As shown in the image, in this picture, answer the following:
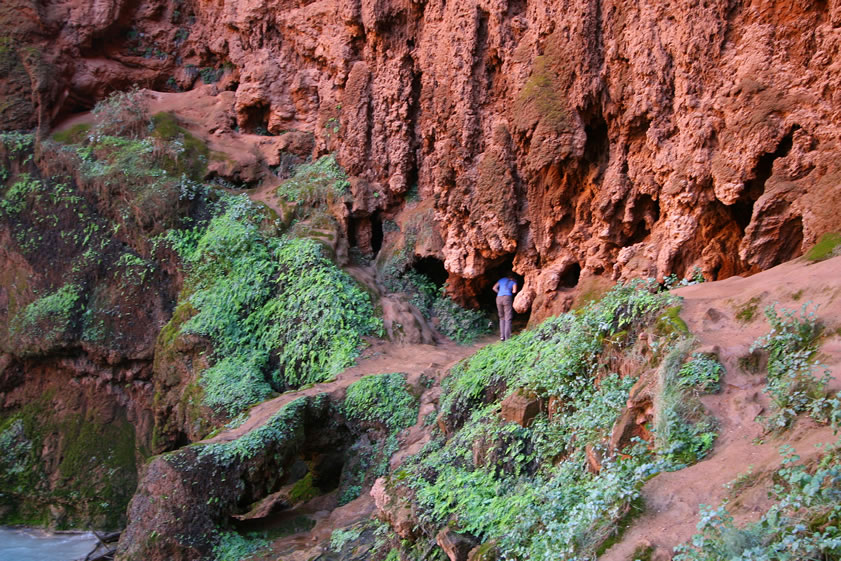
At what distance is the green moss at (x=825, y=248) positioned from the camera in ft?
21.3

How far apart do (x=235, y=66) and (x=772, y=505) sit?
14.6 metres

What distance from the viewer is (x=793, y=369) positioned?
16.6ft

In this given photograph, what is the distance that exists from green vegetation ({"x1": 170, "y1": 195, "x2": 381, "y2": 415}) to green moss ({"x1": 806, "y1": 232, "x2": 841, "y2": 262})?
6.32 metres

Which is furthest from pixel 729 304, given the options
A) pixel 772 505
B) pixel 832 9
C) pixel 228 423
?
pixel 228 423

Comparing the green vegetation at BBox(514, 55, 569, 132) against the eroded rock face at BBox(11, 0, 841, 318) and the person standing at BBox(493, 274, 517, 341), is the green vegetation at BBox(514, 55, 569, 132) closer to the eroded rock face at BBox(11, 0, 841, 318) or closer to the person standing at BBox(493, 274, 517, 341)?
the eroded rock face at BBox(11, 0, 841, 318)

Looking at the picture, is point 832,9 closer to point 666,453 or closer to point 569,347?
point 569,347

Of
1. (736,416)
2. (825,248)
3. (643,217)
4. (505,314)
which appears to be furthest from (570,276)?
(736,416)

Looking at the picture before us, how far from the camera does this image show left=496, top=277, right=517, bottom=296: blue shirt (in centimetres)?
1162

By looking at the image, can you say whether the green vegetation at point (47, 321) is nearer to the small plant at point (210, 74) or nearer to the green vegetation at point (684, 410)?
the small plant at point (210, 74)

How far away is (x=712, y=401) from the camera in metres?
5.37

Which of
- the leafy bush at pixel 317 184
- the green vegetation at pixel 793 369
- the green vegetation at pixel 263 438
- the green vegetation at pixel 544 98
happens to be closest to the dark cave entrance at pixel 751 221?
the green vegetation at pixel 793 369

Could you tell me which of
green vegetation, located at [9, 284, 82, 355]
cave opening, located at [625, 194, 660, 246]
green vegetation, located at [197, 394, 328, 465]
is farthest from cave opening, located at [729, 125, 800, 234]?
green vegetation, located at [9, 284, 82, 355]

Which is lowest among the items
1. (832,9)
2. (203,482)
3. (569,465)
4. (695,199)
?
(203,482)

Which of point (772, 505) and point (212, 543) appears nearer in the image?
point (772, 505)
